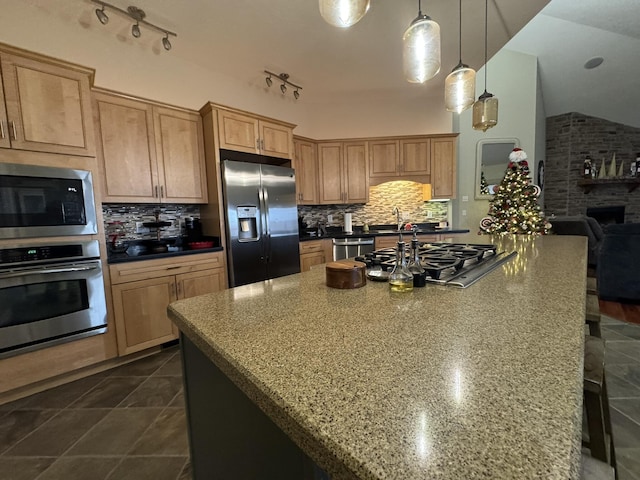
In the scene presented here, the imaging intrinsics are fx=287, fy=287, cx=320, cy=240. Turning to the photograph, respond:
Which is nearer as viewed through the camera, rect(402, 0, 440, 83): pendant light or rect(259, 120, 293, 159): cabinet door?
rect(402, 0, 440, 83): pendant light

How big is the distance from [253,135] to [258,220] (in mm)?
951

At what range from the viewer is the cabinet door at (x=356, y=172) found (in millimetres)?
4246

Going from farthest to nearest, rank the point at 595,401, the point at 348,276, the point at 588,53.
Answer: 1. the point at 588,53
2. the point at 348,276
3. the point at 595,401

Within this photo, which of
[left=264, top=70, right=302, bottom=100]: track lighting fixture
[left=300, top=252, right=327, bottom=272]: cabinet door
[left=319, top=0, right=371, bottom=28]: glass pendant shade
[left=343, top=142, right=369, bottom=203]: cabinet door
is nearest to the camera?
[left=319, top=0, right=371, bottom=28]: glass pendant shade

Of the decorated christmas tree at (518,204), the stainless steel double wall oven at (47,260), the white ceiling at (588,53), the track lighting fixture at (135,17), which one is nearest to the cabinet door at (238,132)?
the track lighting fixture at (135,17)

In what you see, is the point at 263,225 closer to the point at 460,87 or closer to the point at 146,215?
the point at 146,215

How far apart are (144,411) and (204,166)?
7.27 ft

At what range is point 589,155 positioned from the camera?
6.97m

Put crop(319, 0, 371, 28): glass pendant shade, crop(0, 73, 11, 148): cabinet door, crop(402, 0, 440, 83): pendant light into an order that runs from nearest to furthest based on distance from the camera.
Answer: crop(319, 0, 371, 28): glass pendant shade → crop(402, 0, 440, 83): pendant light → crop(0, 73, 11, 148): cabinet door

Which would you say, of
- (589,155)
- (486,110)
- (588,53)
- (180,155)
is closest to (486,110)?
(486,110)

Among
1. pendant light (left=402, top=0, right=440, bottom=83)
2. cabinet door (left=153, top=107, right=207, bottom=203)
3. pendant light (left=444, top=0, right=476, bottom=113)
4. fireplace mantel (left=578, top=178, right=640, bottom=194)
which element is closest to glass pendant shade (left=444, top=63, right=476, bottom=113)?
pendant light (left=444, top=0, right=476, bottom=113)

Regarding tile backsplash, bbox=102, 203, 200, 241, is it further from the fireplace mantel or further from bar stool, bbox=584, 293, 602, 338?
the fireplace mantel

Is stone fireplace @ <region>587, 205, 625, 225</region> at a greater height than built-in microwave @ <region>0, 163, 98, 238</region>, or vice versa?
built-in microwave @ <region>0, 163, 98, 238</region>

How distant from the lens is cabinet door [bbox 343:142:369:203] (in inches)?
167
